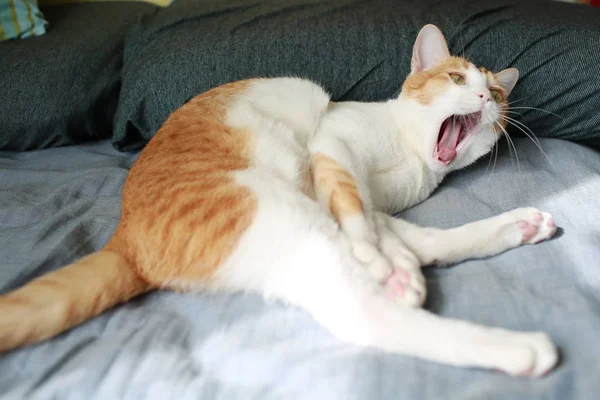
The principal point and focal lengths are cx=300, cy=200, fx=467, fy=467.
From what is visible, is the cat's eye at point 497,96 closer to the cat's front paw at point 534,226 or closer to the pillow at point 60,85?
the cat's front paw at point 534,226

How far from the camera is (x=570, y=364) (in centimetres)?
76

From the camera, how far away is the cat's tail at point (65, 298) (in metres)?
0.84

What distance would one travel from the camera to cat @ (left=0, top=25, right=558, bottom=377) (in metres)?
0.85

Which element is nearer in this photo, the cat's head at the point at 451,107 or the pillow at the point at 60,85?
the cat's head at the point at 451,107

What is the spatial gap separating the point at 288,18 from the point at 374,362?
1.39 metres

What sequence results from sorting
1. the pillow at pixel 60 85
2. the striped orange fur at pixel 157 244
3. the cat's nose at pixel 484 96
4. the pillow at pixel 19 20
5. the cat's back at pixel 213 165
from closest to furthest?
the striped orange fur at pixel 157 244 < the cat's back at pixel 213 165 < the cat's nose at pixel 484 96 < the pillow at pixel 60 85 < the pillow at pixel 19 20

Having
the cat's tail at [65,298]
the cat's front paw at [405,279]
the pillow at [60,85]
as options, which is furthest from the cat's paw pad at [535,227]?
the pillow at [60,85]

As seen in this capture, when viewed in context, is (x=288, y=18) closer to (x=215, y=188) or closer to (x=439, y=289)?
(x=215, y=188)

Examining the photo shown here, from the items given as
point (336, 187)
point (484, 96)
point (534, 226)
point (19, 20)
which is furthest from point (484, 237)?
point (19, 20)

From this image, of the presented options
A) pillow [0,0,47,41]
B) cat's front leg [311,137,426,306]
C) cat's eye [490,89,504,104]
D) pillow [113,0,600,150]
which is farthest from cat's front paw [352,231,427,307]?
pillow [0,0,47,41]

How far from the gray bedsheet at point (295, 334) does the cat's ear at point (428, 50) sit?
49 cm

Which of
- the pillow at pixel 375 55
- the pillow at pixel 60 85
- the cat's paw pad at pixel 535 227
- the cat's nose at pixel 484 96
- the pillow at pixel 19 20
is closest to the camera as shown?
the cat's paw pad at pixel 535 227

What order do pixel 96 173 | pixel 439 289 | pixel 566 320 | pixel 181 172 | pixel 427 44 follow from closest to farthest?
pixel 566 320
pixel 439 289
pixel 181 172
pixel 427 44
pixel 96 173

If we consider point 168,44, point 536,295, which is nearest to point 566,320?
point 536,295
